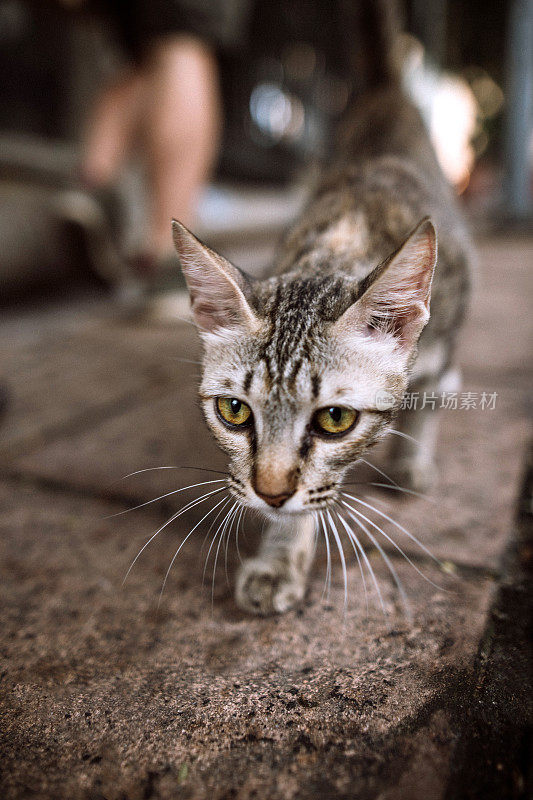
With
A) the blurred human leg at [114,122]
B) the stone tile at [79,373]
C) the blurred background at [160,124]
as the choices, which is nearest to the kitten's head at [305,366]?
the stone tile at [79,373]

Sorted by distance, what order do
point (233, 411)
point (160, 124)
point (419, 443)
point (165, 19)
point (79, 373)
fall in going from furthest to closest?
point (160, 124) → point (165, 19) → point (79, 373) → point (419, 443) → point (233, 411)

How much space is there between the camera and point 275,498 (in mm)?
966

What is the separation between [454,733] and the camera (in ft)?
2.62

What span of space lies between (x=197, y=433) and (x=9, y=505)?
0.56 m

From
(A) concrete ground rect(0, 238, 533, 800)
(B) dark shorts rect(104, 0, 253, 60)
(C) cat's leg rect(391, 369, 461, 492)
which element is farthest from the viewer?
(B) dark shorts rect(104, 0, 253, 60)

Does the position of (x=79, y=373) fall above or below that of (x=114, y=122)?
below

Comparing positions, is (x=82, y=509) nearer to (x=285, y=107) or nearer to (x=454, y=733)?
(x=454, y=733)

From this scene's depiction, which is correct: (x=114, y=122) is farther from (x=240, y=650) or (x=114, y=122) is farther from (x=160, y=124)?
(x=240, y=650)

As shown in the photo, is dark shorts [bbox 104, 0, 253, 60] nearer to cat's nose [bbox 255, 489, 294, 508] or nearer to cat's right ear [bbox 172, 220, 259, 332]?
cat's right ear [bbox 172, 220, 259, 332]

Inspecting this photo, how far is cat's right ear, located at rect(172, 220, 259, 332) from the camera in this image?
1.05 meters

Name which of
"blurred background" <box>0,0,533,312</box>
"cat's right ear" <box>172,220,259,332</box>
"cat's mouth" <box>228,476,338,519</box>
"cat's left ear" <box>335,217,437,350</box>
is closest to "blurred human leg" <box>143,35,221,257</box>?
"blurred background" <box>0,0,533,312</box>

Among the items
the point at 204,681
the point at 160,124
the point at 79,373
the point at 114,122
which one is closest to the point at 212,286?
the point at 204,681

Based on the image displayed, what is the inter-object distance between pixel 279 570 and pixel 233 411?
0.32 metres

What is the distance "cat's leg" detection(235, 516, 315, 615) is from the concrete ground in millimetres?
31
